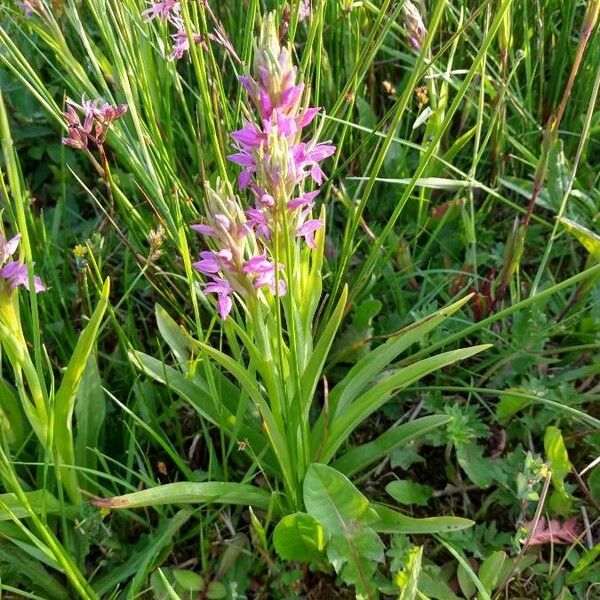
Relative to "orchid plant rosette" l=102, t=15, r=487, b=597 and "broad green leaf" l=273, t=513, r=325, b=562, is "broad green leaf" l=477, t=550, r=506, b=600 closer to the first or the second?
"orchid plant rosette" l=102, t=15, r=487, b=597

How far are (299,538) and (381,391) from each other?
0.73ft

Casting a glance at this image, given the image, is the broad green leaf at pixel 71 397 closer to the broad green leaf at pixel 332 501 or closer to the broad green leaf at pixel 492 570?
the broad green leaf at pixel 332 501

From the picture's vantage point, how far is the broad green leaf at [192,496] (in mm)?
835

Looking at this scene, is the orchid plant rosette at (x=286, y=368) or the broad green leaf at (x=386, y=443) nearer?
the orchid plant rosette at (x=286, y=368)

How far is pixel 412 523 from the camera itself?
92cm

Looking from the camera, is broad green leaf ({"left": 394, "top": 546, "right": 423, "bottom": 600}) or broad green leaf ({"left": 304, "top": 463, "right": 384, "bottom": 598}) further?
broad green leaf ({"left": 304, "top": 463, "right": 384, "bottom": 598})

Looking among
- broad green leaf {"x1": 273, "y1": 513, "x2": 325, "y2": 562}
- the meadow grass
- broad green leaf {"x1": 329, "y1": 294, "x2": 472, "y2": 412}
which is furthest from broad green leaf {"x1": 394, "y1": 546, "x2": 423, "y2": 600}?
broad green leaf {"x1": 329, "y1": 294, "x2": 472, "y2": 412}

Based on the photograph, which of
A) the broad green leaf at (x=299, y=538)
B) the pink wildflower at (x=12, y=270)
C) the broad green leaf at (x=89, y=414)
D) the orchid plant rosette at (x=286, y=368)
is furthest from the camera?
the broad green leaf at (x=89, y=414)

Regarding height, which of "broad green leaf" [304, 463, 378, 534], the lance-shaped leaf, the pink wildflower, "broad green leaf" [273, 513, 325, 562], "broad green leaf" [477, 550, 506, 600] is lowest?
"broad green leaf" [477, 550, 506, 600]

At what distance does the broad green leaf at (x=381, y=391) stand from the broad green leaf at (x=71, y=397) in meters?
0.34

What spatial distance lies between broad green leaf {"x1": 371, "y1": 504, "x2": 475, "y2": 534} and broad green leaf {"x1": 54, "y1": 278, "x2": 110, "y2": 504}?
41 cm

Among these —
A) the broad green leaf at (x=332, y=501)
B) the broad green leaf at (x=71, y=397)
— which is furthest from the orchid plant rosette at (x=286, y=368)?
the broad green leaf at (x=71, y=397)

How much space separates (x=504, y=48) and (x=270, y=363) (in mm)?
718

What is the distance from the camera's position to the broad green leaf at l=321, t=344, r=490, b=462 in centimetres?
87
